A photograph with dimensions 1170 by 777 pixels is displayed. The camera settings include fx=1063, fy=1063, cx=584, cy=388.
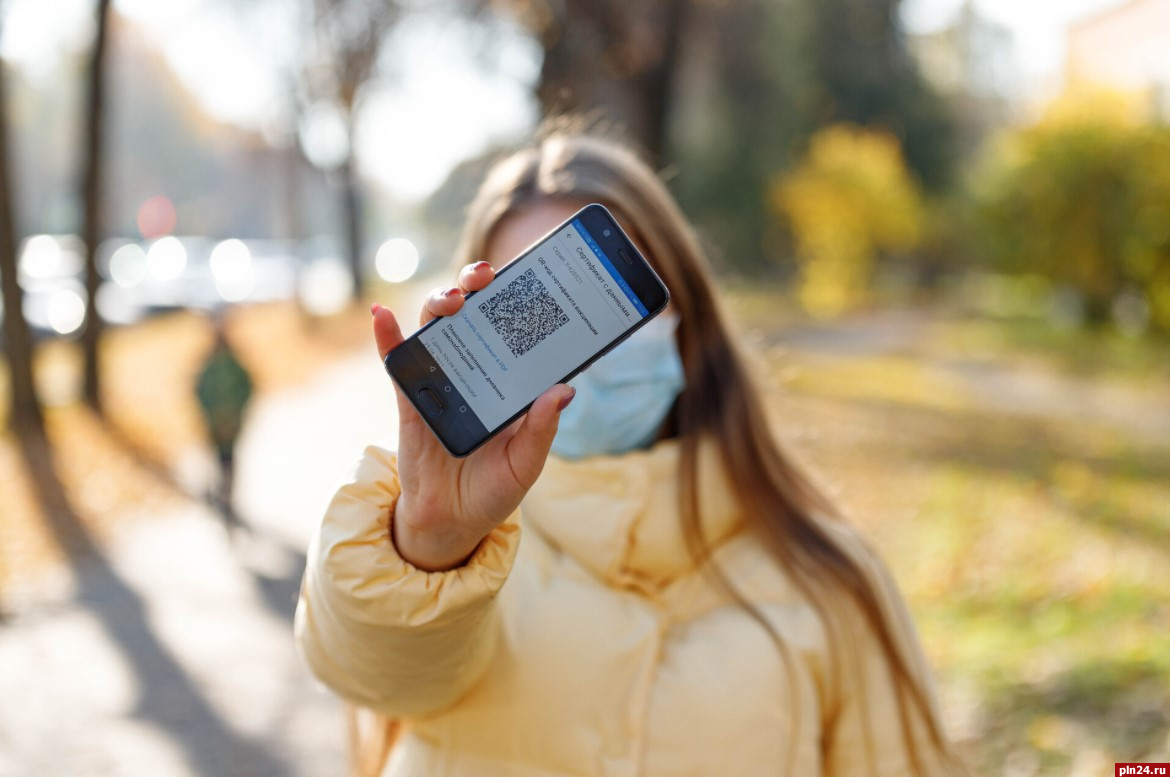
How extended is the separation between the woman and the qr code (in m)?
0.08

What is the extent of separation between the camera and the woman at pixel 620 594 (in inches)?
63.8

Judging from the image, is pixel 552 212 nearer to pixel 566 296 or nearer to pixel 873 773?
pixel 566 296

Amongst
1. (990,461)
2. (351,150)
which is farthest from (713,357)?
(351,150)

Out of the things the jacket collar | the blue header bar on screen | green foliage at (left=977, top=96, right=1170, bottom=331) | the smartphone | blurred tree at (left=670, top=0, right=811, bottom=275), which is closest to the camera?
the smartphone

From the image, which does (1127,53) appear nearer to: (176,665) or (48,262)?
(176,665)

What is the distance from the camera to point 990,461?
1134cm

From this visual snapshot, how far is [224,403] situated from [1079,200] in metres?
17.5

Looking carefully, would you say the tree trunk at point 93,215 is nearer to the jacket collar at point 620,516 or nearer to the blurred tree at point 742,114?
the jacket collar at point 620,516

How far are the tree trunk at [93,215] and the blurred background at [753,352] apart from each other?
40 millimetres

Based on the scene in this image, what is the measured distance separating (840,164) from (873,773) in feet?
86.1

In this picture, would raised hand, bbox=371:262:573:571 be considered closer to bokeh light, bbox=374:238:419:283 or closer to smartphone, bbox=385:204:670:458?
smartphone, bbox=385:204:670:458

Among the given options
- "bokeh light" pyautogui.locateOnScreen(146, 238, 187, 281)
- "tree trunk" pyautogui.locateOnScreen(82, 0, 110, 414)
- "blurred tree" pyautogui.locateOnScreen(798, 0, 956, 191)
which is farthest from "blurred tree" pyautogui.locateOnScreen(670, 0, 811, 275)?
"tree trunk" pyautogui.locateOnScreen(82, 0, 110, 414)

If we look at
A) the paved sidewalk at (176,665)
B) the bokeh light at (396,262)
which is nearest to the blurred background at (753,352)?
the paved sidewalk at (176,665)

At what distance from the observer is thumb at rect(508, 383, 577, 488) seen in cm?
146
